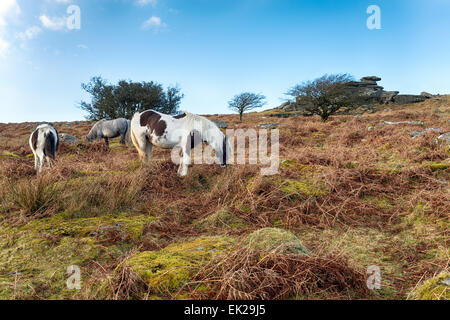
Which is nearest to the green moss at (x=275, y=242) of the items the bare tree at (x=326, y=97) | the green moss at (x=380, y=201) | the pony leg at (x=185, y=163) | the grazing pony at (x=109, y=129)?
the green moss at (x=380, y=201)

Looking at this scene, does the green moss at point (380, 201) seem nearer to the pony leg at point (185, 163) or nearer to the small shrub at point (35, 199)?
the pony leg at point (185, 163)

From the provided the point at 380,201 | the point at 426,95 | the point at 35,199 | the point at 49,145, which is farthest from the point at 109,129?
the point at 426,95

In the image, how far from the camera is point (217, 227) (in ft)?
10.5

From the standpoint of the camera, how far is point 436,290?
1.50 metres

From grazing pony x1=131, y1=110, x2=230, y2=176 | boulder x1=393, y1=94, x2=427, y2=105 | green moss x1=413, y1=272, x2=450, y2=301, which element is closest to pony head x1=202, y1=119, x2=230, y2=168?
grazing pony x1=131, y1=110, x2=230, y2=176

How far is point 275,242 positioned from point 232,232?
100 centimetres

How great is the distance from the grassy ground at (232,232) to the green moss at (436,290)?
0.05 feet

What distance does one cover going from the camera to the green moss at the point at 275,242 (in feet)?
6.63

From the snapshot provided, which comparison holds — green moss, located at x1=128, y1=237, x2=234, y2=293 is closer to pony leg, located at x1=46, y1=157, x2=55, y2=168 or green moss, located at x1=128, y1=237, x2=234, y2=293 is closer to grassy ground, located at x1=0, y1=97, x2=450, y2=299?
grassy ground, located at x1=0, y1=97, x2=450, y2=299

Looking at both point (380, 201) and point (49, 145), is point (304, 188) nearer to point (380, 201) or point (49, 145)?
point (380, 201)

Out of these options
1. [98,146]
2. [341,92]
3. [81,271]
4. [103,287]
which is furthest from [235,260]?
[341,92]

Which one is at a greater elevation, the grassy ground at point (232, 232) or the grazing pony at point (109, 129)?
the grazing pony at point (109, 129)

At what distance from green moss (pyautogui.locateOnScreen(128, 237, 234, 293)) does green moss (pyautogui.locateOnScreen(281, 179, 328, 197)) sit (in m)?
2.05

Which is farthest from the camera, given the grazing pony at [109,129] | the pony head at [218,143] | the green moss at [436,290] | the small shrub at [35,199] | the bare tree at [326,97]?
the bare tree at [326,97]
